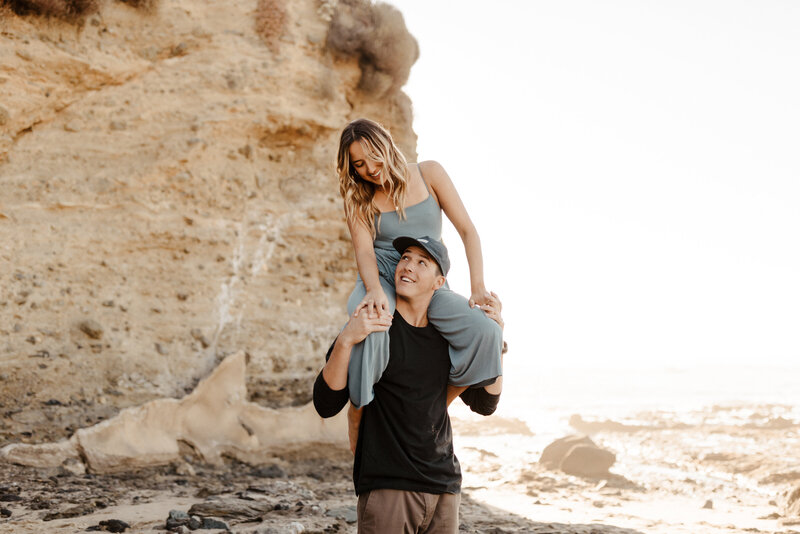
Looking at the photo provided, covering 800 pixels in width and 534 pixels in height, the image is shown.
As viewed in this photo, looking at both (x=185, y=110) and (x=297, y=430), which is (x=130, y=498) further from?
(x=185, y=110)

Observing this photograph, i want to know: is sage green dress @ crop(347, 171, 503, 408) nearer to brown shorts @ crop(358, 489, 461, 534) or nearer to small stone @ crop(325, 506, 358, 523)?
brown shorts @ crop(358, 489, 461, 534)

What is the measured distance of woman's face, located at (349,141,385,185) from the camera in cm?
311

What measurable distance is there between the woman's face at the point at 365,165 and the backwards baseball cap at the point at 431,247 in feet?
1.20

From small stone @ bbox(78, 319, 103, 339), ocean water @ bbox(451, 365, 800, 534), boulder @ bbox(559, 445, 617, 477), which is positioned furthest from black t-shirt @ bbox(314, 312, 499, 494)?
boulder @ bbox(559, 445, 617, 477)

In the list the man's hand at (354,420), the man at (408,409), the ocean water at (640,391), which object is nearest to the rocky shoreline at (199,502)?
the man's hand at (354,420)

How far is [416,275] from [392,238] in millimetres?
450

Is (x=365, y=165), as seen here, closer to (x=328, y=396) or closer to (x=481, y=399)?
(x=328, y=396)

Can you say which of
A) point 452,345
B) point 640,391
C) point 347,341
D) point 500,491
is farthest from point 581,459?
point 640,391

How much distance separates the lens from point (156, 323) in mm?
7699

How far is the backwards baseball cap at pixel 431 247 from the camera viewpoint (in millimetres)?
2844

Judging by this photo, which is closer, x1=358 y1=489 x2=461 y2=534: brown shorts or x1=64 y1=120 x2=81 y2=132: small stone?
x1=358 y1=489 x2=461 y2=534: brown shorts

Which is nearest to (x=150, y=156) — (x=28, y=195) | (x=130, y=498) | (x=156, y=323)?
(x=28, y=195)

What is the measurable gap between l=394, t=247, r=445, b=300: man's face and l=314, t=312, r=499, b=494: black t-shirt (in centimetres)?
14

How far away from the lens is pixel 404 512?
257cm
